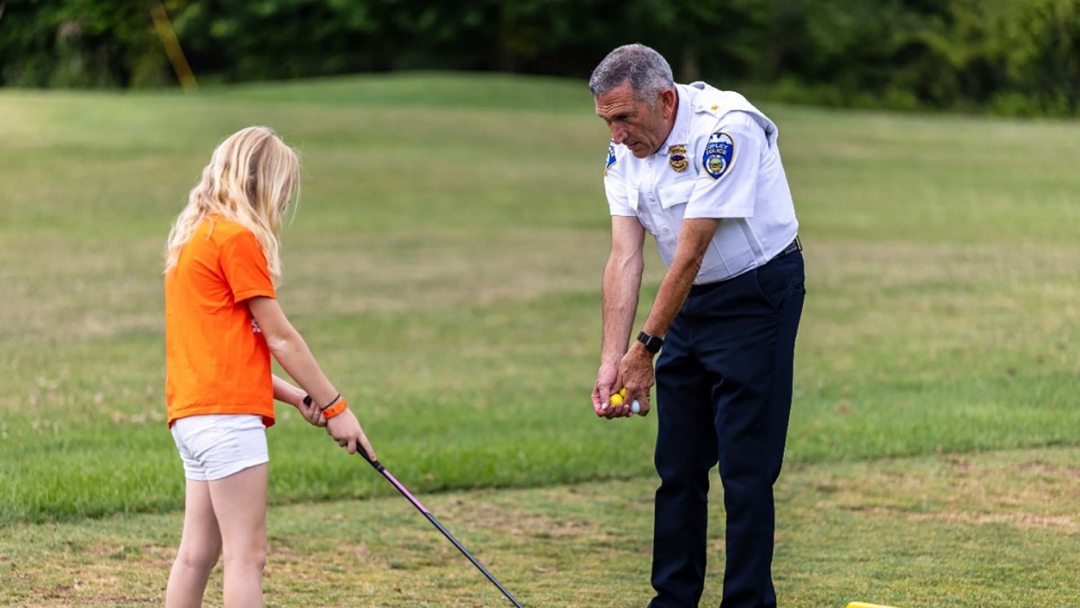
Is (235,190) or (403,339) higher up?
(235,190)

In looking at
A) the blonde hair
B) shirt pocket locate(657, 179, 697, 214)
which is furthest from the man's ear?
the blonde hair

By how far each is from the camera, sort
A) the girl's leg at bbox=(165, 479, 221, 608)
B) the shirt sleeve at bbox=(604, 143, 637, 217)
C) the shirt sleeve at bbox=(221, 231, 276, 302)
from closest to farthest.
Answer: the shirt sleeve at bbox=(221, 231, 276, 302)
the girl's leg at bbox=(165, 479, 221, 608)
the shirt sleeve at bbox=(604, 143, 637, 217)

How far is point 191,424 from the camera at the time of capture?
14.2 ft

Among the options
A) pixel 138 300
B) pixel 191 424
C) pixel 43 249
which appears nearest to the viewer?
pixel 191 424

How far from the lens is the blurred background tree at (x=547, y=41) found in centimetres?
5284

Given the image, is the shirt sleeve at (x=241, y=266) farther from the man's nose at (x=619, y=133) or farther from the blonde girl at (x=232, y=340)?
the man's nose at (x=619, y=133)

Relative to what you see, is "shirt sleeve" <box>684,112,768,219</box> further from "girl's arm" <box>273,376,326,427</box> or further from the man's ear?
"girl's arm" <box>273,376,326,427</box>

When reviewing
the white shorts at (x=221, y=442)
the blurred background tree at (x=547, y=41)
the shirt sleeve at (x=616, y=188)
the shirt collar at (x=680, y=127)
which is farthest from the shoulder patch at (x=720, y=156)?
the blurred background tree at (x=547, y=41)

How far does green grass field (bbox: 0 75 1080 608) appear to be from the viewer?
6438mm

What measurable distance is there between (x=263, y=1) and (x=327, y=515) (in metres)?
51.0

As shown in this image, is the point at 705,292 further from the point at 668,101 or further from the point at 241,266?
the point at 241,266

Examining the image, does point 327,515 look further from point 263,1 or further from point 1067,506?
point 263,1

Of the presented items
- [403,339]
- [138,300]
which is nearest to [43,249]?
[138,300]

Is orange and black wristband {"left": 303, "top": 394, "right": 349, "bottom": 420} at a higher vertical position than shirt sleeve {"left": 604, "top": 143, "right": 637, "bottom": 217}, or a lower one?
lower
